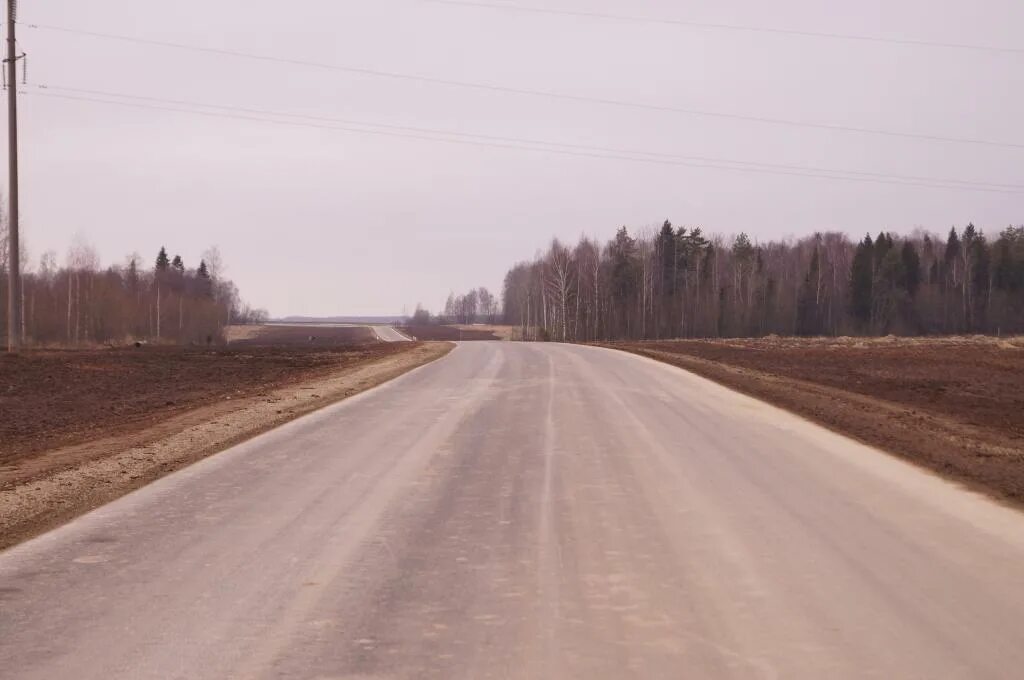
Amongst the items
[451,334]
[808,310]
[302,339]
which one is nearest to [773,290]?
[808,310]

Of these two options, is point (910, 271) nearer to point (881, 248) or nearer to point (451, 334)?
point (881, 248)

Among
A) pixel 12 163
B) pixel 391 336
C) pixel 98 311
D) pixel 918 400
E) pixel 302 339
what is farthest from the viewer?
pixel 391 336

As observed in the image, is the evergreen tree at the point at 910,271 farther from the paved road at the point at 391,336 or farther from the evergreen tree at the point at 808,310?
the paved road at the point at 391,336

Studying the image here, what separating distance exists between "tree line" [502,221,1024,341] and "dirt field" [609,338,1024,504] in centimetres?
5496

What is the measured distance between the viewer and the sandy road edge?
7.80 metres

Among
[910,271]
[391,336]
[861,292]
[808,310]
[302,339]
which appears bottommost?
[302,339]

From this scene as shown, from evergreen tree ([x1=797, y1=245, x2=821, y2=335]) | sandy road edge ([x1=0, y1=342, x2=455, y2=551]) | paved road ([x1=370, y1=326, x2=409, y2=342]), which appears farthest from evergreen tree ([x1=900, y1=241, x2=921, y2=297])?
sandy road edge ([x1=0, y1=342, x2=455, y2=551])

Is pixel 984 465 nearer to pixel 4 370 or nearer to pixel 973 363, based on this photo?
pixel 4 370

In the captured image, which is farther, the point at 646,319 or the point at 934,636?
the point at 646,319

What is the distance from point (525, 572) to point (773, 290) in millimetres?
112305

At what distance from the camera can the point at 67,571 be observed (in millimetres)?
5965

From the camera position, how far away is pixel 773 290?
369 feet

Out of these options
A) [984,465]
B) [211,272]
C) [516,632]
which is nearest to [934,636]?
[516,632]

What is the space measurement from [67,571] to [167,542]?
33.8 inches
